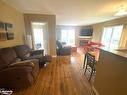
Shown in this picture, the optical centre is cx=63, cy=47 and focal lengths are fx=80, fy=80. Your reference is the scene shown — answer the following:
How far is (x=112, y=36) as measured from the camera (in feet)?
17.0

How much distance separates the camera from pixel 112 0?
221 centimetres

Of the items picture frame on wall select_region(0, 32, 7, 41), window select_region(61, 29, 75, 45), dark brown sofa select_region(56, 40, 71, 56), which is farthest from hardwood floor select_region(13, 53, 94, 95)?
window select_region(61, 29, 75, 45)

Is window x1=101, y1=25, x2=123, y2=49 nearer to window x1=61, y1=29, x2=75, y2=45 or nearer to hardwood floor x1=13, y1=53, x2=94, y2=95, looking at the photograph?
hardwood floor x1=13, y1=53, x2=94, y2=95

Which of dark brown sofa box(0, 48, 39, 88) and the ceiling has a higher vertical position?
the ceiling

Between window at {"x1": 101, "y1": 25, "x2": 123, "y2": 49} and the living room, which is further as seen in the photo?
window at {"x1": 101, "y1": 25, "x2": 123, "y2": 49}

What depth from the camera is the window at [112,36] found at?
4.63 meters

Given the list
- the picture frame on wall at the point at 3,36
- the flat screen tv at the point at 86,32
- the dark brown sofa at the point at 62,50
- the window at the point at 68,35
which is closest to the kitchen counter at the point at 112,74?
the picture frame on wall at the point at 3,36

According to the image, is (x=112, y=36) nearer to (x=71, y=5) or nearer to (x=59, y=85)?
(x=71, y=5)

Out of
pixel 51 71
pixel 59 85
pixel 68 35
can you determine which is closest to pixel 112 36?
pixel 51 71

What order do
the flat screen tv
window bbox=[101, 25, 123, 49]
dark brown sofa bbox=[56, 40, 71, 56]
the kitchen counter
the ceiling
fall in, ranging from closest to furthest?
the kitchen counter, the ceiling, window bbox=[101, 25, 123, 49], dark brown sofa bbox=[56, 40, 71, 56], the flat screen tv

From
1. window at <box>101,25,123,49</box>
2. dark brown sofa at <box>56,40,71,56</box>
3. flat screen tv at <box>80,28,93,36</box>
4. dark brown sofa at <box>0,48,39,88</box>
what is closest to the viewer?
dark brown sofa at <box>0,48,39,88</box>

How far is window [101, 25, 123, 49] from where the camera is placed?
4.63m

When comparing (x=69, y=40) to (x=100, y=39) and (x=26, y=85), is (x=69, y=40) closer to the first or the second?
(x=100, y=39)

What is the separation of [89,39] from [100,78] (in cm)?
679
